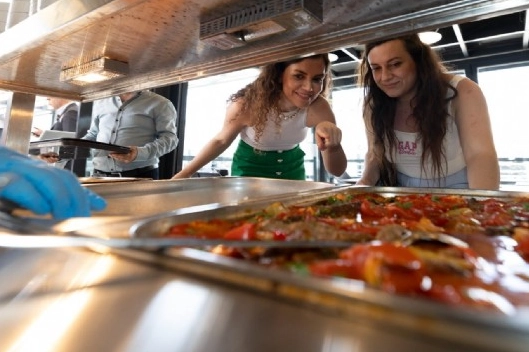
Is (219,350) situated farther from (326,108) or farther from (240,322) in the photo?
(326,108)

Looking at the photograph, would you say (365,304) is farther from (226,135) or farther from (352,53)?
(352,53)

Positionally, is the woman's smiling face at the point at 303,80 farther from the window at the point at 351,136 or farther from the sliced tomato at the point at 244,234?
the window at the point at 351,136

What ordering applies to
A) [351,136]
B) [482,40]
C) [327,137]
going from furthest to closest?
[351,136], [482,40], [327,137]

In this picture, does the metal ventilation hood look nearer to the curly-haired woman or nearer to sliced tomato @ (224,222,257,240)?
the curly-haired woman

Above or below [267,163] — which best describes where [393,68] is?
above

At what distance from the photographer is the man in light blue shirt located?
9.73 feet

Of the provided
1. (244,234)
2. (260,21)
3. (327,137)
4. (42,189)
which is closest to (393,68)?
(327,137)

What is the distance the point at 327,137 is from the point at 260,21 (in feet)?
2.19

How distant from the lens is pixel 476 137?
1.64 m

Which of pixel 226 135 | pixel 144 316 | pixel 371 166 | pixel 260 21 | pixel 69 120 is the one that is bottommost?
pixel 144 316

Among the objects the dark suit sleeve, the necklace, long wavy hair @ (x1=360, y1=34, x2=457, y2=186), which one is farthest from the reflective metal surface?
the dark suit sleeve

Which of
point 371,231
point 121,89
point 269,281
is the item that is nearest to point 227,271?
point 269,281

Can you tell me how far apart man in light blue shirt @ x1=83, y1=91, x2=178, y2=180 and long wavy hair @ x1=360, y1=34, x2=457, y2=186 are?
1918mm

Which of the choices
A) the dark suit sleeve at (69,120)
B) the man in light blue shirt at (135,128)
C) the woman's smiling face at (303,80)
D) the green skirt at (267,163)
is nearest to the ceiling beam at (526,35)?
the woman's smiling face at (303,80)
